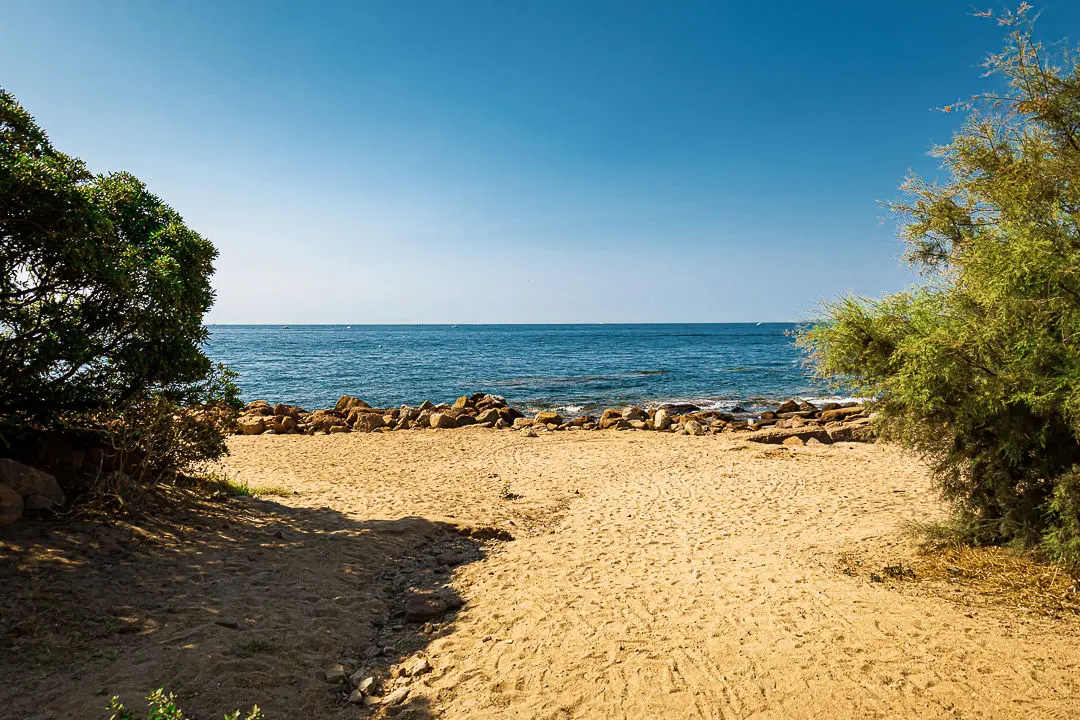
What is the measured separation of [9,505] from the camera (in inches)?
279

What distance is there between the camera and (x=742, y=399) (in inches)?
1351

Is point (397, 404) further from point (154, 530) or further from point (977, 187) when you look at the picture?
point (977, 187)

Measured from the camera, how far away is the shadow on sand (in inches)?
200

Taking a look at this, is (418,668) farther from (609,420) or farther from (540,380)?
(540,380)

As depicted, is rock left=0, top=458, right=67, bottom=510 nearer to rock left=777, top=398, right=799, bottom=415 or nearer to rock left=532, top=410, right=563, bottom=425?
rock left=532, top=410, right=563, bottom=425

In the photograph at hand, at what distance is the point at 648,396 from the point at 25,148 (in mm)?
31689

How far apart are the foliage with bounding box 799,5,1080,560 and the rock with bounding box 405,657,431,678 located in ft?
21.8

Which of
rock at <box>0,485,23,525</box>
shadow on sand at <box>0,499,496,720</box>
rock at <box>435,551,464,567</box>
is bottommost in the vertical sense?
rock at <box>435,551,464,567</box>

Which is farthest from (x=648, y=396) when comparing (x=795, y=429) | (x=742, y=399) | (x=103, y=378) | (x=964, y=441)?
(x=103, y=378)

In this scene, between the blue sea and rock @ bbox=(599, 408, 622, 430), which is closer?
rock @ bbox=(599, 408, 622, 430)

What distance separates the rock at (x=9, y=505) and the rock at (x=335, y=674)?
497 centimetres

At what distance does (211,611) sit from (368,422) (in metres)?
17.4

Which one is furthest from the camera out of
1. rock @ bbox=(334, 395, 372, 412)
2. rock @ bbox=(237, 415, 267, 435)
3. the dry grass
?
rock @ bbox=(334, 395, 372, 412)

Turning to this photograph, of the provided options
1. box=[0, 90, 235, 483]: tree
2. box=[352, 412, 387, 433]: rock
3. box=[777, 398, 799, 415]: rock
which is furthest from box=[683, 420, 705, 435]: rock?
box=[0, 90, 235, 483]: tree
